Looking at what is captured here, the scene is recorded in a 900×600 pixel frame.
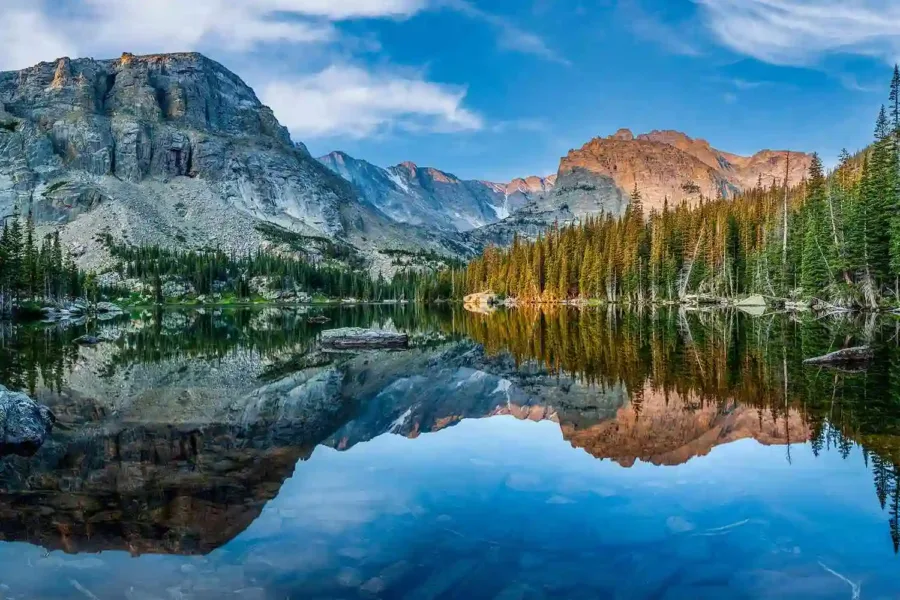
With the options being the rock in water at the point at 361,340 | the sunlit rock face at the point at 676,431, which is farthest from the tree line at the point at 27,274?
the sunlit rock face at the point at 676,431

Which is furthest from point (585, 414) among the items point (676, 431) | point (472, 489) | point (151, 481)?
point (151, 481)

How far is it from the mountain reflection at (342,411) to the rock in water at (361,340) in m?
4.78

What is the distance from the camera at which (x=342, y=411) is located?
20969mm

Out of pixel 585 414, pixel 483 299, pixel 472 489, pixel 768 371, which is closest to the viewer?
pixel 472 489

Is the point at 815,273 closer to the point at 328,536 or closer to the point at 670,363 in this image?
the point at 670,363

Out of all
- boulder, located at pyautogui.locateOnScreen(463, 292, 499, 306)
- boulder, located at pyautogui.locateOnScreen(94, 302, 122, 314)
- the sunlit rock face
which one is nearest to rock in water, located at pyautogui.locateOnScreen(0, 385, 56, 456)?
the sunlit rock face

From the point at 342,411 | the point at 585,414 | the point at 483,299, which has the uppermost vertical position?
the point at 483,299

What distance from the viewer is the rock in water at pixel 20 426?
14891 millimetres

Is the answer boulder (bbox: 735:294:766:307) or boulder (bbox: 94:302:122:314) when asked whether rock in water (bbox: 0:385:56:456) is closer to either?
boulder (bbox: 735:294:766:307)

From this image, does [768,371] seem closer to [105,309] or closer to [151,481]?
[151,481]

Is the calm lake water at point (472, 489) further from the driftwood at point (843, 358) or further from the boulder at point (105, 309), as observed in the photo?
the boulder at point (105, 309)

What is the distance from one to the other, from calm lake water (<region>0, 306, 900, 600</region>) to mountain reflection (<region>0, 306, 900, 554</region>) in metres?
0.10

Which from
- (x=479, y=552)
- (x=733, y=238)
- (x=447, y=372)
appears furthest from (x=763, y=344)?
(x=733, y=238)

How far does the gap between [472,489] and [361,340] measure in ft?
108
